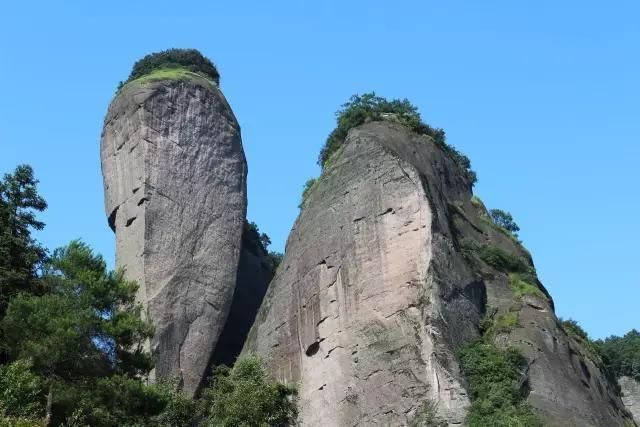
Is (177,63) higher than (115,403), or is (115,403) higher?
(177,63)

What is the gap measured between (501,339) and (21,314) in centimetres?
1665

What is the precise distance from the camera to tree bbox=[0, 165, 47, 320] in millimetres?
32844

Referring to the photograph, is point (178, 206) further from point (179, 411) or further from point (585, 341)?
point (585, 341)

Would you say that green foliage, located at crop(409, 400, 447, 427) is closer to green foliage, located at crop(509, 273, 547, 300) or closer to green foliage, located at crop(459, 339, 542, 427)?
green foliage, located at crop(459, 339, 542, 427)

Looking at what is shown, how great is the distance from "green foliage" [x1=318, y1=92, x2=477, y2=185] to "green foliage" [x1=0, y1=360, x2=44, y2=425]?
22.1 meters

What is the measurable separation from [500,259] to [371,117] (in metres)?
8.50

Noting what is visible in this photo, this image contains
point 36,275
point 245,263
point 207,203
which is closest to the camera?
point 36,275

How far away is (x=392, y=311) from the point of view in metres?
36.7

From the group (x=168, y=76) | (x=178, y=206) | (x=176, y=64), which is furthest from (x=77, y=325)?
(x=176, y=64)

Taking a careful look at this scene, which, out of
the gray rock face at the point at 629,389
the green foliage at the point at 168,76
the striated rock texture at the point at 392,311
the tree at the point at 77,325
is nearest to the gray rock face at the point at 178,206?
the green foliage at the point at 168,76

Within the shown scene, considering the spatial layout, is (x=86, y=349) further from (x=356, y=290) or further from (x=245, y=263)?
(x=245, y=263)

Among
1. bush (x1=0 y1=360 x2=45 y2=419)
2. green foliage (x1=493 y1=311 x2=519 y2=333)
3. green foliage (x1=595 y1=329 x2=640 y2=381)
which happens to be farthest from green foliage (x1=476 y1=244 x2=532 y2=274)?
bush (x1=0 y1=360 x2=45 y2=419)

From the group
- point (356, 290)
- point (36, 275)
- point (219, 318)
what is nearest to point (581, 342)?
point (356, 290)

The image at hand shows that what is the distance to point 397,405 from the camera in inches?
1362
